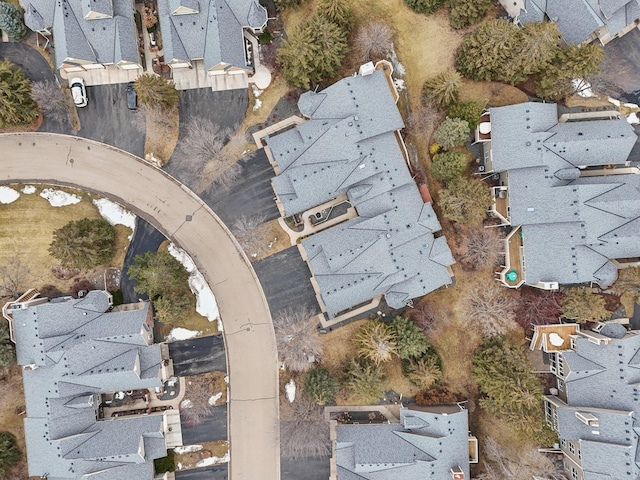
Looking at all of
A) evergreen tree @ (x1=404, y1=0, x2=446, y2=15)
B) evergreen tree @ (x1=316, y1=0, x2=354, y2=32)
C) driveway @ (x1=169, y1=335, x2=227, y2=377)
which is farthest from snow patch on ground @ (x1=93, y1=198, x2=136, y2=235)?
evergreen tree @ (x1=404, y1=0, x2=446, y2=15)

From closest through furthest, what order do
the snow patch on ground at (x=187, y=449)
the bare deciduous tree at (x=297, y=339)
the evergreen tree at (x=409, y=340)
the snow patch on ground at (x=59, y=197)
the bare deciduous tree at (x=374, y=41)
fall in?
the evergreen tree at (x=409, y=340) → the bare deciduous tree at (x=374, y=41) → the bare deciduous tree at (x=297, y=339) → the snow patch on ground at (x=187, y=449) → the snow patch on ground at (x=59, y=197)

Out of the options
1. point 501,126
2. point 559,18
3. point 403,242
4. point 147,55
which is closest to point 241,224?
point 403,242

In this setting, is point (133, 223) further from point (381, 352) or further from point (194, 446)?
point (381, 352)

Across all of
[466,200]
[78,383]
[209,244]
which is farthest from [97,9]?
[466,200]

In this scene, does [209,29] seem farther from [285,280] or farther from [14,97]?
[285,280]

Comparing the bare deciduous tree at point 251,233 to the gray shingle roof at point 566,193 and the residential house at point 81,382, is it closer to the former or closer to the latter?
the residential house at point 81,382

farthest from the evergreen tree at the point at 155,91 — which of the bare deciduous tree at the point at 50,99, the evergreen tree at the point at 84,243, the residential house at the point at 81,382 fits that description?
the residential house at the point at 81,382

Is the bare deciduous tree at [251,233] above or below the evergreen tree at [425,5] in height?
below
